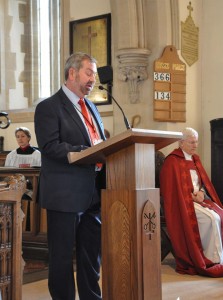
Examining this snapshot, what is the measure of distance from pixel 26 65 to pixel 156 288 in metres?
8.77

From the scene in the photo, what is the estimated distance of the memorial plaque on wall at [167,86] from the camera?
6.75 m

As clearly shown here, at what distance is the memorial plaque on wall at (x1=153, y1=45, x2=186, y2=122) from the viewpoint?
6754mm

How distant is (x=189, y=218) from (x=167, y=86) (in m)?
2.25

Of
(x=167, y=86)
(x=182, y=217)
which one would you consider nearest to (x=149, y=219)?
(x=182, y=217)

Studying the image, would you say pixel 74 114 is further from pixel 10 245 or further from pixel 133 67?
pixel 133 67

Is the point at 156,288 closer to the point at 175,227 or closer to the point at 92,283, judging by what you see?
the point at 92,283

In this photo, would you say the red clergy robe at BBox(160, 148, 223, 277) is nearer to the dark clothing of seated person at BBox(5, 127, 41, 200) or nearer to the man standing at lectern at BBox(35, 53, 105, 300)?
the man standing at lectern at BBox(35, 53, 105, 300)

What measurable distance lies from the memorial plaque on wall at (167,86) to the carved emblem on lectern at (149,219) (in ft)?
14.6

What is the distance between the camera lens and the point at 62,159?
8.85 ft

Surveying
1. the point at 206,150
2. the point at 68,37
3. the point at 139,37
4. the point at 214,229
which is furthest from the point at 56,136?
the point at 68,37

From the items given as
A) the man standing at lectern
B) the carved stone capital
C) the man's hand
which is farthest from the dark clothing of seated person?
the man standing at lectern

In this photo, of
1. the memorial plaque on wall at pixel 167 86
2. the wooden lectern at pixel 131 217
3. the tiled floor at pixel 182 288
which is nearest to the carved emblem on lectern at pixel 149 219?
the wooden lectern at pixel 131 217

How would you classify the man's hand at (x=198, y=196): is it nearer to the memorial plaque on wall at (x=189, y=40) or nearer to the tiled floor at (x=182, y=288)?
the tiled floor at (x=182, y=288)

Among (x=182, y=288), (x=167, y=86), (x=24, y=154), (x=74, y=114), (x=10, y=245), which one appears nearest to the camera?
(x=10, y=245)
